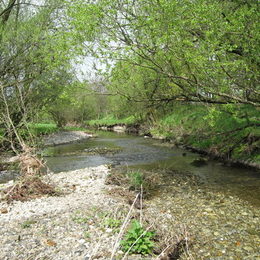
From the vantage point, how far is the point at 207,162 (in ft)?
56.2

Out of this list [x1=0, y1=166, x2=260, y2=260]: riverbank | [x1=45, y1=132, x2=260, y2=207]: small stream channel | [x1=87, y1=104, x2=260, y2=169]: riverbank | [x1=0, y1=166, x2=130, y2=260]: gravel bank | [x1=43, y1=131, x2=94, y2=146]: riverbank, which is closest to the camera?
[x1=0, y1=166, x2=130, y2=260]: gravel bank

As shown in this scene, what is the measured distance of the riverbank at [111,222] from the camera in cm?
606

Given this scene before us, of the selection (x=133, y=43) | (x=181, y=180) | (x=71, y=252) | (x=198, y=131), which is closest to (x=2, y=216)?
(x=71, y=252)

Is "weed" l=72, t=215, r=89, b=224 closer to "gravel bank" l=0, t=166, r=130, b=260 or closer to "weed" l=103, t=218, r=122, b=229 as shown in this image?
"gravel bank" l=0, t=166, r=130, b=260

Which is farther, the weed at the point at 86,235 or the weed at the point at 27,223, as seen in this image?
the weed at the point at 27,223

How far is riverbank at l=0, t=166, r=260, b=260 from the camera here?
6.06 meters

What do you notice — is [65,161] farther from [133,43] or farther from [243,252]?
[243,252]

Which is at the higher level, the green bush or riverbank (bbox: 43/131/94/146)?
the green bush

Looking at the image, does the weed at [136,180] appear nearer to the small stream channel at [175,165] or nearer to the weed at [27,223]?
the small stream channel at [175,165]

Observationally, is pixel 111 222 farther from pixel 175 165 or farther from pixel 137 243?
pixel 175 165

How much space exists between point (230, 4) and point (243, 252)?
1135 cm

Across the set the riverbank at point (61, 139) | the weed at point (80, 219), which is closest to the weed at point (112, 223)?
the weed at point (80, 219)

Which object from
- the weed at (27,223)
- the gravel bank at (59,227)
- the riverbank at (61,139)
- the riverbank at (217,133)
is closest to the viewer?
the gravel bank at (59,227)

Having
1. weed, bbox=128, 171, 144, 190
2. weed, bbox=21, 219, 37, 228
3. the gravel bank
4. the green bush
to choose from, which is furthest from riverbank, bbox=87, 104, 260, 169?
weed, bbox=21, 219, 37, 228
